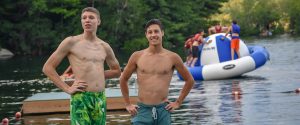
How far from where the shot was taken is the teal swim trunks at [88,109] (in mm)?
8359

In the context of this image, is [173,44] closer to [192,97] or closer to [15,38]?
[15,38]

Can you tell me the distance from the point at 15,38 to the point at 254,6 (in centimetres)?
6876

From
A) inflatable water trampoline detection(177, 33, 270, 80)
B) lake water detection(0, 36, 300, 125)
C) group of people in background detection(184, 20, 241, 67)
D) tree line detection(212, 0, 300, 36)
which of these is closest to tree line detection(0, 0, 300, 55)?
group of people in background detection(184, 20, 241, 67)

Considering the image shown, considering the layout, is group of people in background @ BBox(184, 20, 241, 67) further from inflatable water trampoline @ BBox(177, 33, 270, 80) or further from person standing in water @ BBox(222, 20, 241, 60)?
inflatable water trampoline @ BBox(177, 33, 270, 80)

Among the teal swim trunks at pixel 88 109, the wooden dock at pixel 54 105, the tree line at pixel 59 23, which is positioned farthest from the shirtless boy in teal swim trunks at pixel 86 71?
the tree line at pixel 59 23

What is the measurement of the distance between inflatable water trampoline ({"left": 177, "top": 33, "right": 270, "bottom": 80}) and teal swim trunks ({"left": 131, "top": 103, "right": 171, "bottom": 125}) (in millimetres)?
16402

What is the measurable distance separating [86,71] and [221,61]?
17616 mm

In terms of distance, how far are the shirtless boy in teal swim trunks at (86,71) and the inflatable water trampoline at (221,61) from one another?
16.2 metres

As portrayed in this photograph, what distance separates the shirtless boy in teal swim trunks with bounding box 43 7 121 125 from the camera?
27.5ft

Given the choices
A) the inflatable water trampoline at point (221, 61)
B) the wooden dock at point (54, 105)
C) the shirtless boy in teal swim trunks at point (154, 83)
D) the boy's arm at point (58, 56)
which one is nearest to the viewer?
the shirtless boy in teal swim trunks at point (154, 83)

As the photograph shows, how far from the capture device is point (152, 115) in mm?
8281

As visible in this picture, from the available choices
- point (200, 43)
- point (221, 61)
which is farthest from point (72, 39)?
point (200, 43)

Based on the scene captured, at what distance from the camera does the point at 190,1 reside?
8756cm

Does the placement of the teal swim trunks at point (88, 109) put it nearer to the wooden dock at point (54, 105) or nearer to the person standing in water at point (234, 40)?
the wooden dock at point (54, 105)
